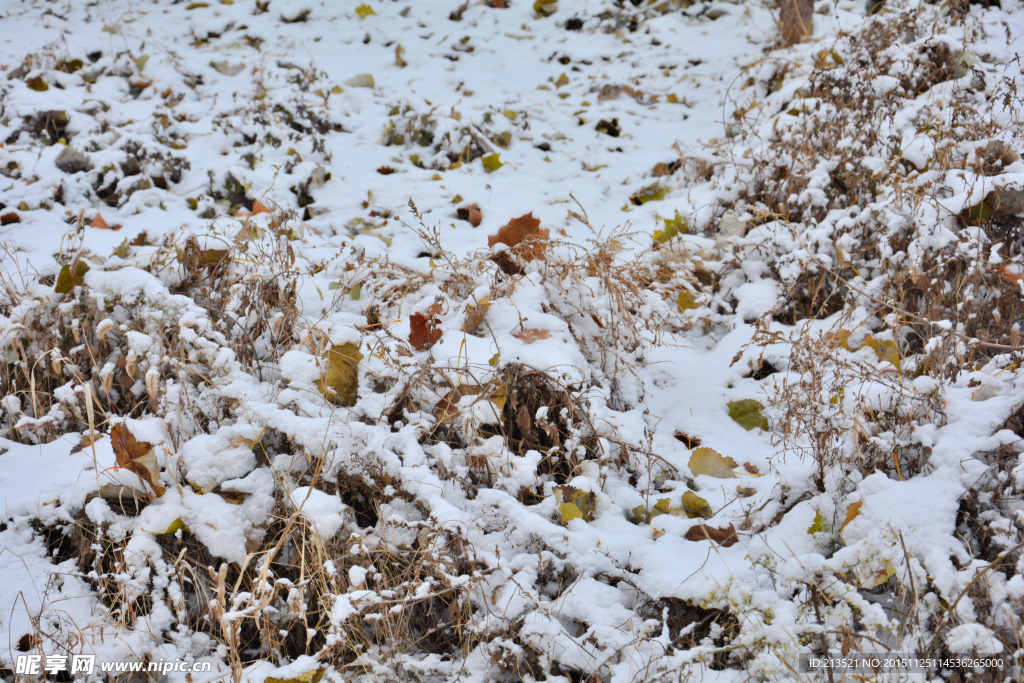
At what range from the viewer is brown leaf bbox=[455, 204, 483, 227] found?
299 centimetres

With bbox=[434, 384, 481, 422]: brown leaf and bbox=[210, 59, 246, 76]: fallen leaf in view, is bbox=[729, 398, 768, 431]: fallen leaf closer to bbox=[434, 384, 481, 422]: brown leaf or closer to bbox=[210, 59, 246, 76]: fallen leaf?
bbox=[434, 384, 481, 422]: brown leaf

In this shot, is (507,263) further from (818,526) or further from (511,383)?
(818,526)

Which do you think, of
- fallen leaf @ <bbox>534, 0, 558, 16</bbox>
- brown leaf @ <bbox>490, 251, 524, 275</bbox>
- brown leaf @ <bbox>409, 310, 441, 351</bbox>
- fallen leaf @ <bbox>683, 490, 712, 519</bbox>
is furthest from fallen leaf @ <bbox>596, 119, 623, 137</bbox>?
fallen leaf @ <bbox>683, 490, 712, 519</bbox>

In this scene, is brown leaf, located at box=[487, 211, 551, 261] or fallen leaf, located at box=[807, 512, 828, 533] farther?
brown leaf, located at box=[487, 211, 551, 261]

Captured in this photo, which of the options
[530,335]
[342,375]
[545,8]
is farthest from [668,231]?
[545,8]

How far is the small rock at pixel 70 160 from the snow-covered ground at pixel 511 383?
0.02m

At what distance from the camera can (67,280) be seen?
7.04ft

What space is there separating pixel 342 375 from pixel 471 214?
1331 millimetres

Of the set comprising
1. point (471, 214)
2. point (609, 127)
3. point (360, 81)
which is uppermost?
point (360, 81)

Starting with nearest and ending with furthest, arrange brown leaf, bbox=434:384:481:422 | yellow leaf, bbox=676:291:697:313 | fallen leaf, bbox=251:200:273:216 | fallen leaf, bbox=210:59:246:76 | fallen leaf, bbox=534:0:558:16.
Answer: brown leaf, bbox=434:384:481:422, yellow leaf, bbox=676:291:697:313, fallen leaf, bbox=251:200:273:216, fallen leaf, bbox=210:59:246:76, fallen leaf, bbox=534:0:558:16

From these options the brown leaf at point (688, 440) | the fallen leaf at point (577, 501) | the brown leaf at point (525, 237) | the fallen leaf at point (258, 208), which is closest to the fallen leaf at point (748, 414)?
the brown leaf at point (688, 440)

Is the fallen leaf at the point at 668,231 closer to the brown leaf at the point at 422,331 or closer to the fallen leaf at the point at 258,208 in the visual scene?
the brown leaf at the point at 422,331

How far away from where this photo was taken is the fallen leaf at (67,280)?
214 centimetres

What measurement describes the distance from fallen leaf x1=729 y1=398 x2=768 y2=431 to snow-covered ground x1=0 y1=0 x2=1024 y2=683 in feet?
0.04
